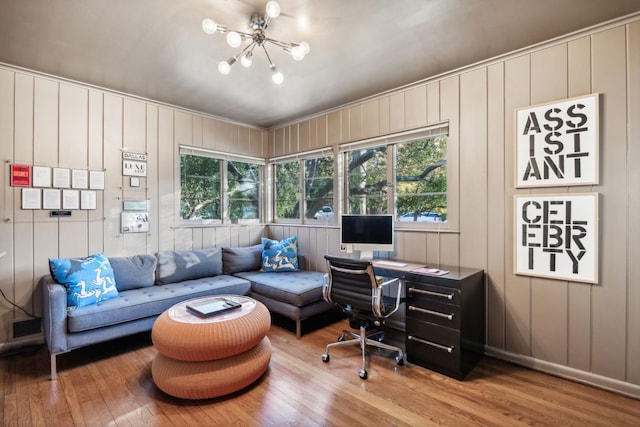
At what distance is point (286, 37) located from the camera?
7.39ft

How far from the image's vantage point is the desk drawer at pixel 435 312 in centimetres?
227

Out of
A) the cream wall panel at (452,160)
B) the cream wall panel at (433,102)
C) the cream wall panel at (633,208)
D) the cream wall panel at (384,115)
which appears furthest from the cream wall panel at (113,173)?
the cream wall panel at (633,208)

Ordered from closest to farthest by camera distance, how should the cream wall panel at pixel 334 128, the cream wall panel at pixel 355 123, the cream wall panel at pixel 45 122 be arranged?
the cream wall panel at pixel 45 122 < the cream wall panel at pixel 355 123 < the cream wall panel at pixel 334 128

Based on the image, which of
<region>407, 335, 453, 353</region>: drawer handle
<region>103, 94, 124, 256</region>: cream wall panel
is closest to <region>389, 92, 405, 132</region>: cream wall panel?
<region>407, 335, 453, 353</region>: drawer handle

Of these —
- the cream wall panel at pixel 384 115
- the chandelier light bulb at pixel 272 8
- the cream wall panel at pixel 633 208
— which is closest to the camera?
the chandelier light bulb at pixel 272 8

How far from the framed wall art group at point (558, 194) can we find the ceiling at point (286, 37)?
61 cm

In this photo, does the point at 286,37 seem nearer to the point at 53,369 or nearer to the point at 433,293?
the point at 433,293

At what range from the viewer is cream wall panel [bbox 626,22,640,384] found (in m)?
2.03

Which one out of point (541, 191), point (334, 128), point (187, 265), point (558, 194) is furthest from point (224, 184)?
point (558, 194)

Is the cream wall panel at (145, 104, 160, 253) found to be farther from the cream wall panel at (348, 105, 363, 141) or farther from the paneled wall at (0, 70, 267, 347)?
the cream wall panel at (348, 105, 363, 141)

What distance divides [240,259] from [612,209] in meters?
3.63

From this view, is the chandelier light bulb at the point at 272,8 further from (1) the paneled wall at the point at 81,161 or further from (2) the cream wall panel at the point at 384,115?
(1) the paneled wall at the point at 81,161

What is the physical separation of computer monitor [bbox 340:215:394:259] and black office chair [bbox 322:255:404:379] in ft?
2.02

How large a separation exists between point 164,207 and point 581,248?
405cm
